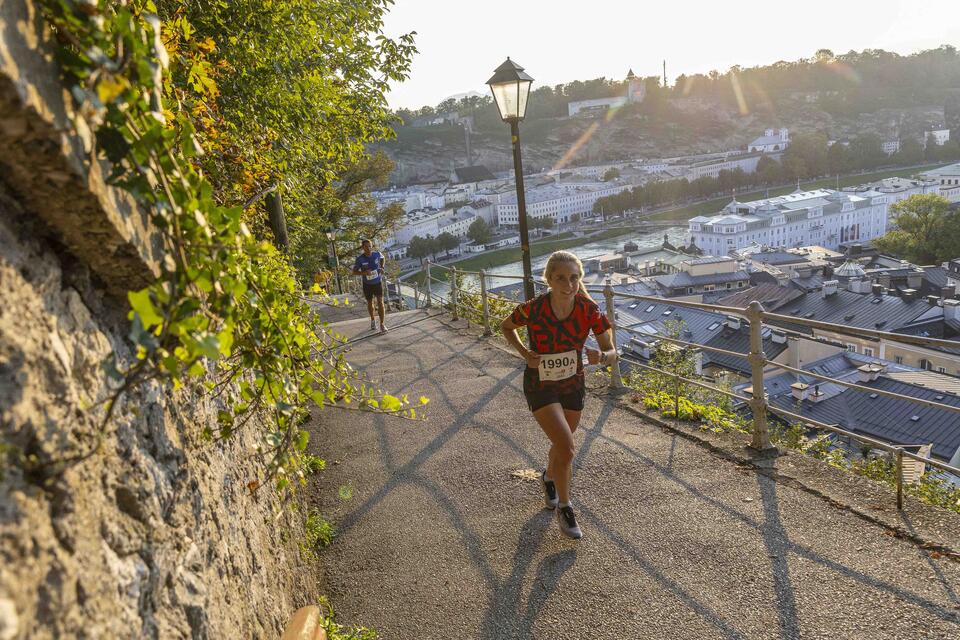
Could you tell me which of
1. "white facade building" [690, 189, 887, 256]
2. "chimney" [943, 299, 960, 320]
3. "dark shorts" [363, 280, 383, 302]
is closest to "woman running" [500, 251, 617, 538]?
"dark shorts" [363, 280, 383, 302]

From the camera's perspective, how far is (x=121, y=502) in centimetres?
150

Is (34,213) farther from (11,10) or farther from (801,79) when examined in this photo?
(801,79)

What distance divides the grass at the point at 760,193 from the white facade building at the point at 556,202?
1194 cm

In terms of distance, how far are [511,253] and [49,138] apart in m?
86.8

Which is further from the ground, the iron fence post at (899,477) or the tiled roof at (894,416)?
the iron fence post at (899,477)

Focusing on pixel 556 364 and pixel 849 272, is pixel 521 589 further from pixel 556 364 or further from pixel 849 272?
pixel 849 272

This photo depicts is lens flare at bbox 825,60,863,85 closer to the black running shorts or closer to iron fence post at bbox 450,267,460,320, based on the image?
iron fence post at bbox 450,267,460,320

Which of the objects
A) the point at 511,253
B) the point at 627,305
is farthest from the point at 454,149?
the point at 627,305

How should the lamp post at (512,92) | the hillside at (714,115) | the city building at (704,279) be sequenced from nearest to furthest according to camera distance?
the lamp post at (512,92), the city building at (704,279), the hillside at (714,115)

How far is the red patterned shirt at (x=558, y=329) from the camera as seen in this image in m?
3.60

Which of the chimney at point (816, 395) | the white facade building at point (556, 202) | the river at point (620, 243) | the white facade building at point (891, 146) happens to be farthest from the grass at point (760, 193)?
the chimney at point (816, 395)

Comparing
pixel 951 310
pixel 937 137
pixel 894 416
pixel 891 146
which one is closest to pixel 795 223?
pixel 951 310

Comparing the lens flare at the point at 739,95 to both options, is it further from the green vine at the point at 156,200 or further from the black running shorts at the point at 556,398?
the green vine at the point at 156,200

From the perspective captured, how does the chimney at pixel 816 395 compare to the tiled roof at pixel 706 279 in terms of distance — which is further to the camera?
the tiled roof at pixel 706 279
